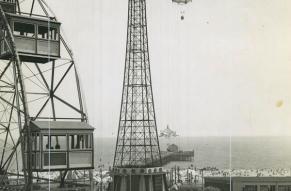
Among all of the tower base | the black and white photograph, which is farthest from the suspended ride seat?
the tower base

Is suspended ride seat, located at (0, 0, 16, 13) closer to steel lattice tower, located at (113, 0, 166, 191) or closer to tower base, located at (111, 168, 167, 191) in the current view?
steel lattice tower, located at (113, 0, 166, 191)

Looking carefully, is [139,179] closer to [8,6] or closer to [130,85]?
[130,85]

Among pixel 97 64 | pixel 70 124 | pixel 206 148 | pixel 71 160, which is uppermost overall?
pixel 97 64

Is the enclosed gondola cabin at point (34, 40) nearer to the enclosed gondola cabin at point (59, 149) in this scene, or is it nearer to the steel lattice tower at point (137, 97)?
the enclosed gondola cabin at point (59, 149)

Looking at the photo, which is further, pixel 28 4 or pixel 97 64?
pixel 97 64

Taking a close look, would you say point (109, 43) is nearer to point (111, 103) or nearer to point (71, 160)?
point (111, 103)

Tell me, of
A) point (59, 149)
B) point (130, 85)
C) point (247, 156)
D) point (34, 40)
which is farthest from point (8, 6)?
point (247, 156)

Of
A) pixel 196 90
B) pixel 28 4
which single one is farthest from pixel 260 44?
pixel 28 4
